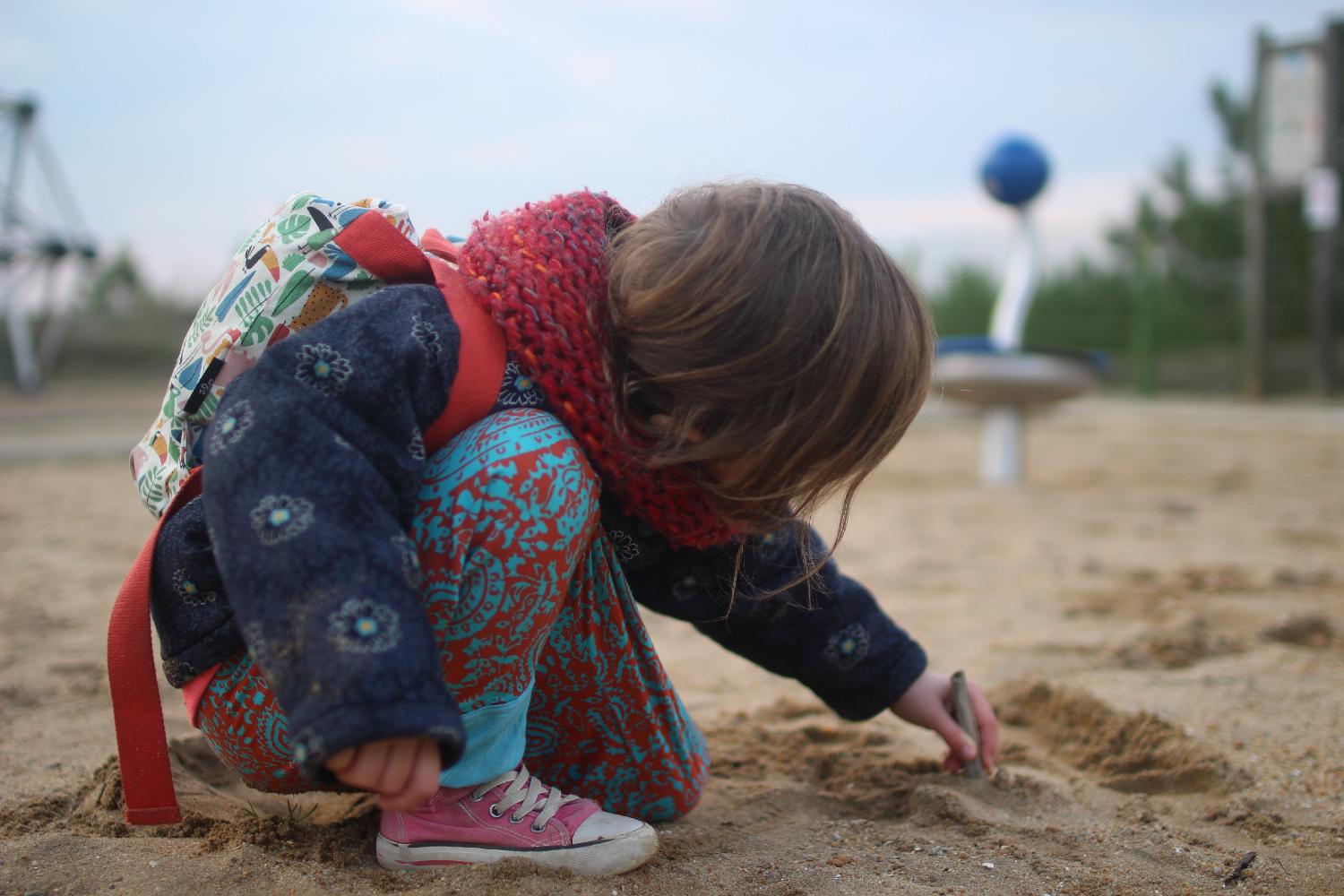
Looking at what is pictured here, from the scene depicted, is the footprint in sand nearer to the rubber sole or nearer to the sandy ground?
the sandy ground

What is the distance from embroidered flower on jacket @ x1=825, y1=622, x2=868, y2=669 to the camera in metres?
1.31

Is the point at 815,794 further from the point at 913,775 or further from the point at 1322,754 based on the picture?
the point at 1322,754

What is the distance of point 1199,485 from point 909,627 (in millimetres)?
2313

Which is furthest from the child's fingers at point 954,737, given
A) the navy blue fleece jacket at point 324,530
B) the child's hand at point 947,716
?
the navy blue fleece jacket at point 324,530

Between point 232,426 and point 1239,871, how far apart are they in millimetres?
1019

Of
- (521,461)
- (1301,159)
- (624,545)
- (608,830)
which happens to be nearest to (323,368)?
(521,461)

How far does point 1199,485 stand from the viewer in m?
3.87

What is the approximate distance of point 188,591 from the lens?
99 cm

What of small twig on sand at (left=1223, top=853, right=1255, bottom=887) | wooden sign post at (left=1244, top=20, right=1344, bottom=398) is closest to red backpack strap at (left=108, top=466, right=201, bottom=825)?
small twig on sand at (left=1223, top=853, right=1255, bottom=887)

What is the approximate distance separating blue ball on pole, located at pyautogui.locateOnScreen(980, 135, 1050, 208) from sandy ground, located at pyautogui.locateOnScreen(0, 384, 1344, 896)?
1.43 metres

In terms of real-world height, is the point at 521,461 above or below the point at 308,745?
above

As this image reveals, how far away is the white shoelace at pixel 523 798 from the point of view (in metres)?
1.04

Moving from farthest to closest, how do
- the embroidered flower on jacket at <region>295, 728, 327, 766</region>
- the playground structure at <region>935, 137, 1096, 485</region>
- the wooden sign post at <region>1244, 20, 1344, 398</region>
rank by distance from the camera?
1. the wooden sign post at <region>1244, 20, 1344, 398</region>
2. the playground structure at <region>935, 137, 1096, 485</region>
3. the embroidered flower on jacket at <region>295, 728, 327, 766</region>

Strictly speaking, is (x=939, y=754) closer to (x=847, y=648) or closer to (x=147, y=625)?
(x=847, y=648)
